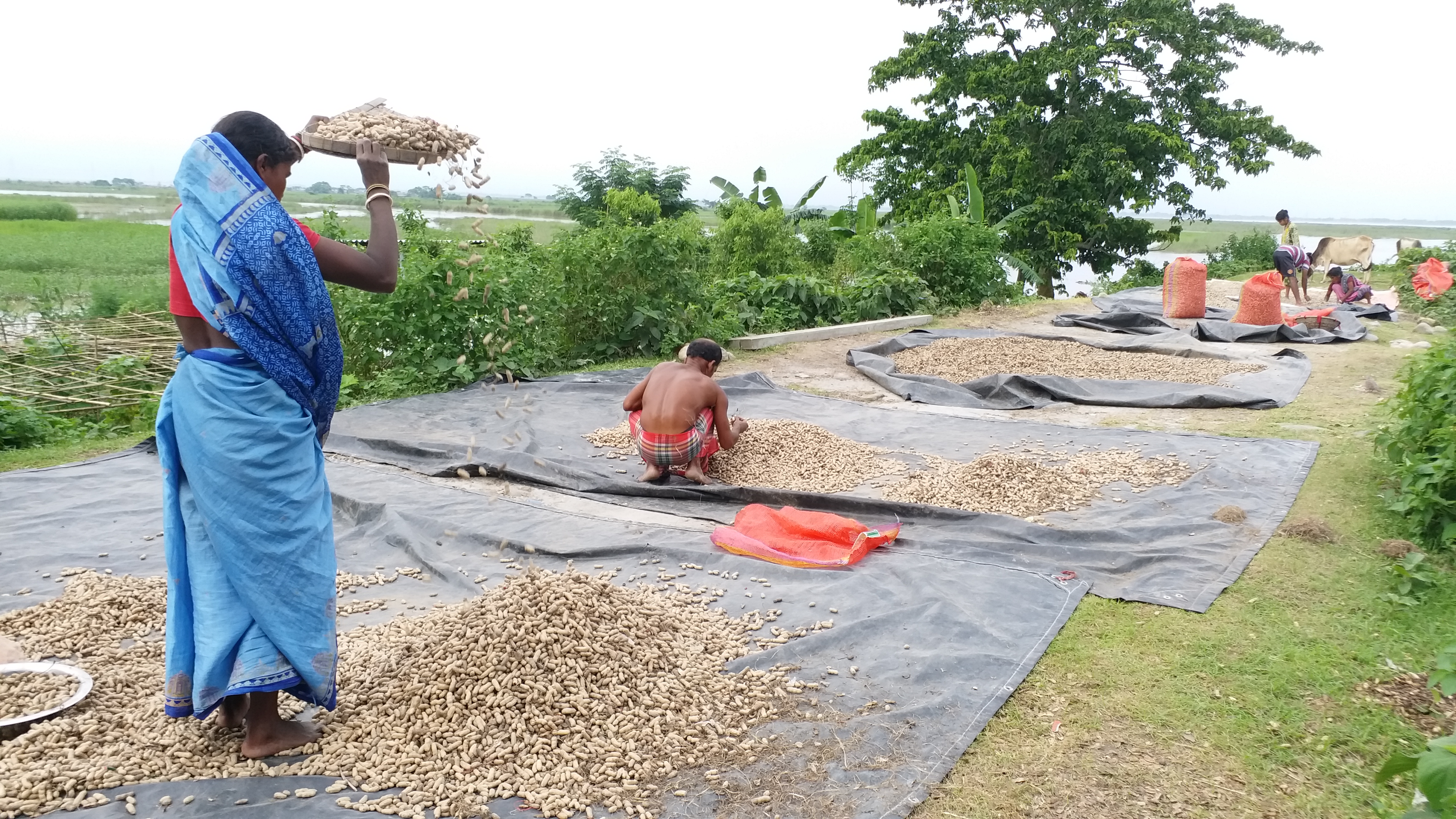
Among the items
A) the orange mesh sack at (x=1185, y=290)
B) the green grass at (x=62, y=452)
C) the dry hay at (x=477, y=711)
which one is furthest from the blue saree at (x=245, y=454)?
the orange mesh sack at (x=1185, y=290)

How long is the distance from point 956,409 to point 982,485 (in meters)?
2.21

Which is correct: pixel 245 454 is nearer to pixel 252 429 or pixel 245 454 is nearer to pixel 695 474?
pixel 252 429

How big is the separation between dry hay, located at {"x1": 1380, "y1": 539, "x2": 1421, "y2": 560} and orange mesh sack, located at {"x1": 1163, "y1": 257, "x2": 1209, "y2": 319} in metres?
7.59

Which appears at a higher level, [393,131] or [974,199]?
[974,199]

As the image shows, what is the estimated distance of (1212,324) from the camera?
9781 millimetres

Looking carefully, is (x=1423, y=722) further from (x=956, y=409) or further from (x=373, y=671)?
(x=956, y=409)

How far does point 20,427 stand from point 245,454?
469 centimetres

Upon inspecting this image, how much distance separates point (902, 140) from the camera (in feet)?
59.3

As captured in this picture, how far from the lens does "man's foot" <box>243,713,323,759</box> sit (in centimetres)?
239

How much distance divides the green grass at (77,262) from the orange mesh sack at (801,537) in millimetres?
5949

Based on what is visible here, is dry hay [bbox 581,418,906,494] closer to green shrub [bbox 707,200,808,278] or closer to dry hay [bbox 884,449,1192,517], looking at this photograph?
dry hay [bbox 884,449,1192,517]

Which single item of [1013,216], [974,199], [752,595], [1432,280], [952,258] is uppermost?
[974,199]

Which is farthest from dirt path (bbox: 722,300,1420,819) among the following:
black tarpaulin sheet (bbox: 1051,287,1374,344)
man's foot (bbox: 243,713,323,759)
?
black tarpaulin sheet (bbox: 1051,287,1374,344)

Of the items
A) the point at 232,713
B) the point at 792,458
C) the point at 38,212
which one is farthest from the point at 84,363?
the point at 38,212
